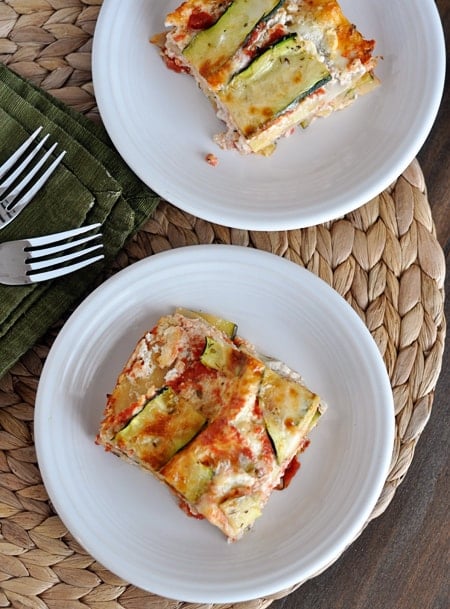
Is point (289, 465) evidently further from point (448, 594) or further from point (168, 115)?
point (168, 115)

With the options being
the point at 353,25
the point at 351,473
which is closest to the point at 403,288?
the point at 351,473

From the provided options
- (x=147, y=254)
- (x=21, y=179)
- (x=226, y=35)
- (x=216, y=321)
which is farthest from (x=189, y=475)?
(x=226, y=35)

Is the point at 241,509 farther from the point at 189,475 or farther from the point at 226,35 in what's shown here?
the point at 226,35

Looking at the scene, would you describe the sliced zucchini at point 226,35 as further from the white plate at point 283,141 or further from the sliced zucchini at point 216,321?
the sliced zucchini at point 216,321

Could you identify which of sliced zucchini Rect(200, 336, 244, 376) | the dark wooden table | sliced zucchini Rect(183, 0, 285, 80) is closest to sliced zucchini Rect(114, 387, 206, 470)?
sliced zucchini Rect(200, 336, 244, 376)

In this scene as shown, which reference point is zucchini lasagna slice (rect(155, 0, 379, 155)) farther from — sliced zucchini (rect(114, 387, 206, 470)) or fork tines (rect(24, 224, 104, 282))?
sliced zucchini (rect(114, 387, 206, 470))

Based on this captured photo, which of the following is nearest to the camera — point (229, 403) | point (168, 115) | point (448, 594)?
point (229, 403)
